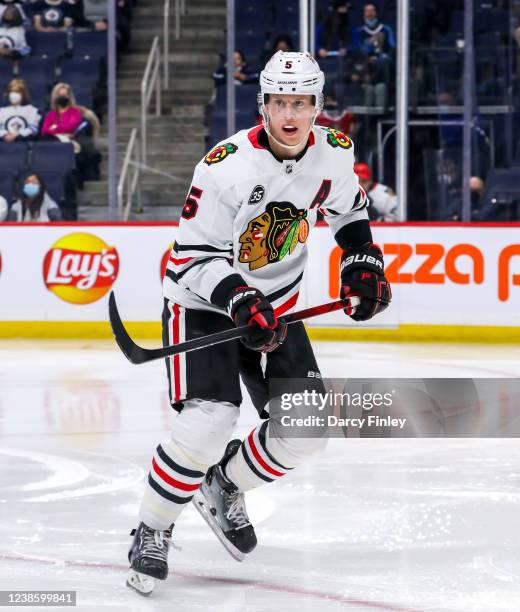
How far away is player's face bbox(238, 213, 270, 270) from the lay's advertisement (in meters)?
4.43

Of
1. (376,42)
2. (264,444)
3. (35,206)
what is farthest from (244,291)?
(376,42)

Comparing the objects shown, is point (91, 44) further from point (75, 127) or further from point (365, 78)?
point (365, 78)

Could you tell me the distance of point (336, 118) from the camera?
7.62 m

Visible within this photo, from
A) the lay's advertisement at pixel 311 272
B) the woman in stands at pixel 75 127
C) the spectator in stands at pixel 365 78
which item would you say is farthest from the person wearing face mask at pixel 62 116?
the spectator in stands at pixel 365 78

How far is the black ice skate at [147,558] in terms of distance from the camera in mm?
2697

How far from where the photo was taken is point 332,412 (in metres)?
3.03

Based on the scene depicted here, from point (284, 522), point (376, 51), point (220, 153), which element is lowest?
point (284, 522)

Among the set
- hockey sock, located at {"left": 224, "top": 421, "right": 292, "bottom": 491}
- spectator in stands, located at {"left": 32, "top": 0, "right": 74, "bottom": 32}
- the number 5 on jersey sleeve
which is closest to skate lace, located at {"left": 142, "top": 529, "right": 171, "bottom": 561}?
hockey sock, located at {"left": 224, "top": 421, "right": 292, "bottom": 491}

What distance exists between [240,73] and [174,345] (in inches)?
202

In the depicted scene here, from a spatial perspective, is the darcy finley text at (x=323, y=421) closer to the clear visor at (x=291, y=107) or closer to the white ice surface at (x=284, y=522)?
the white ice surface at (x=284, y=522)

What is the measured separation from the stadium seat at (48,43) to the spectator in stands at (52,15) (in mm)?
72

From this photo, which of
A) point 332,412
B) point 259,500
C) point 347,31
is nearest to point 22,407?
point 259,500

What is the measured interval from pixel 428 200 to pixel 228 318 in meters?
4.73

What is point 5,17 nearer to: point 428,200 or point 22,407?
point 428,200
